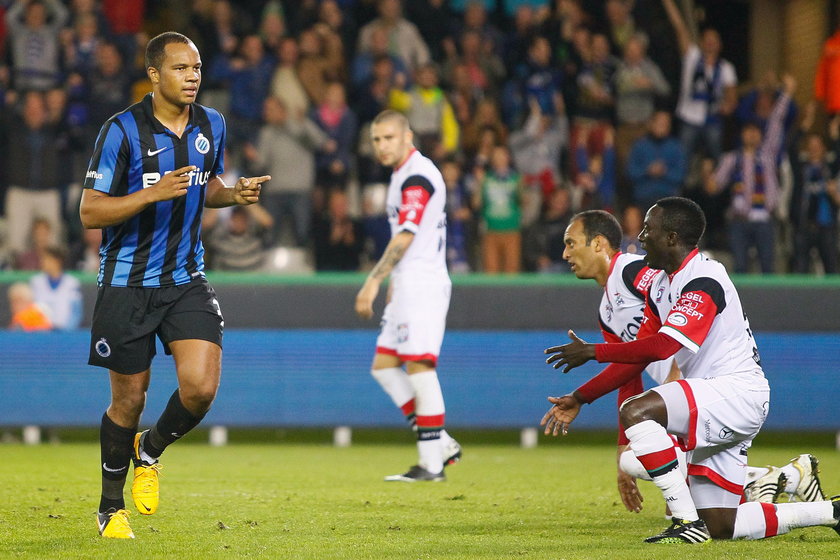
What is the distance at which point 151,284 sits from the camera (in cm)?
559

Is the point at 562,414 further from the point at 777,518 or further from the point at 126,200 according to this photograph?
the point at 126,200

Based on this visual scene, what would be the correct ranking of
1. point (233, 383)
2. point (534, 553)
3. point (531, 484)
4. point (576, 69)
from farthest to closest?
point (576, 69), point (233, 383), point (531, 484), point (534, 553)

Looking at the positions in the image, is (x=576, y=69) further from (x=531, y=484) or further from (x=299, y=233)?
(x=531, y=484)

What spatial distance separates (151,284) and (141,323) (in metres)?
0.18

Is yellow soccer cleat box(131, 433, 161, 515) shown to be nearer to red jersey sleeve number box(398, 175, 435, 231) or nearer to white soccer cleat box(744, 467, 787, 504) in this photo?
white soccer cleat box(744, 467, 787, 504)

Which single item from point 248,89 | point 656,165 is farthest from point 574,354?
point 248,89

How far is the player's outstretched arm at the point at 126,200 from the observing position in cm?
523

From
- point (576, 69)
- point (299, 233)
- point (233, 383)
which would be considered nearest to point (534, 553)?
point (233, 383)

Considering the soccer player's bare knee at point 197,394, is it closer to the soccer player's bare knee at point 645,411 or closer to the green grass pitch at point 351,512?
the green grass pitch at point 351,512

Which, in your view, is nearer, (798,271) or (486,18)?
(798,271)

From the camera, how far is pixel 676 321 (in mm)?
5336

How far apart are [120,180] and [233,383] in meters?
6.09

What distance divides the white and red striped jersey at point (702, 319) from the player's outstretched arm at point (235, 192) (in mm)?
1914

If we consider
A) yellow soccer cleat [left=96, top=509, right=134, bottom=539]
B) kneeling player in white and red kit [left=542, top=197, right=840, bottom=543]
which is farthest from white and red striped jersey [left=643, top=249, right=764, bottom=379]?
yellow soccer cleat [left=96, top=509, right=134, bottom=539]
